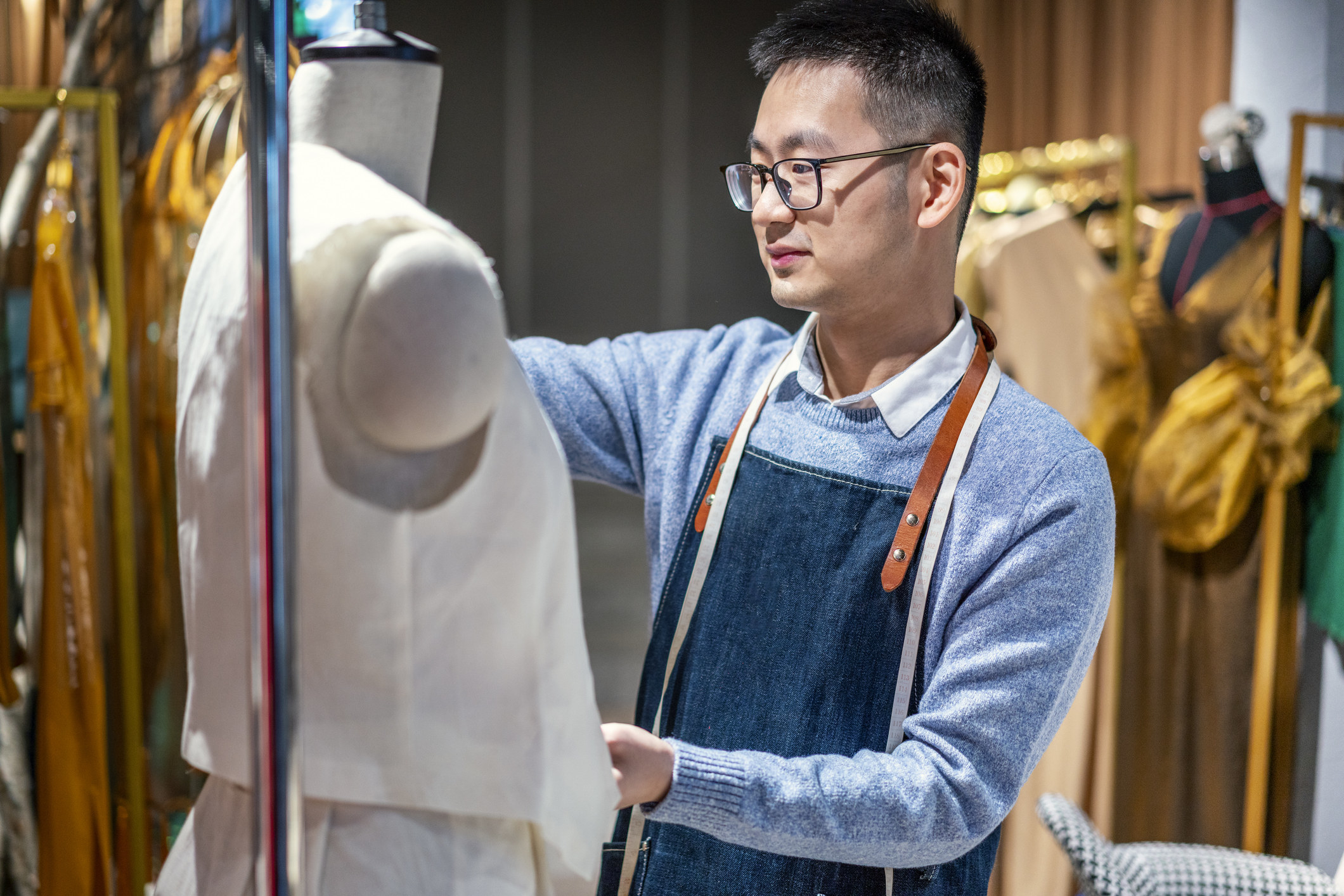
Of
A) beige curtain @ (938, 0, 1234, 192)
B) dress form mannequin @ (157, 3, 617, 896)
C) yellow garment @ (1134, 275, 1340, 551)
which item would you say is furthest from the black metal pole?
beige curtain @ (938, 0, 1234, 192)

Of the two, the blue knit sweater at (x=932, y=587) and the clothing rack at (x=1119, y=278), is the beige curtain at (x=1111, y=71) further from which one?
A: the blue knit sweater at (x=932, y=587)

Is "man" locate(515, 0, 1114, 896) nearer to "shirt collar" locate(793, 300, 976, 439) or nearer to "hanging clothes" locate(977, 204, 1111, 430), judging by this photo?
"shirt collar" locate(793, 300, 976, 439)

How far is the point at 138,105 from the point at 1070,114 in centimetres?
222

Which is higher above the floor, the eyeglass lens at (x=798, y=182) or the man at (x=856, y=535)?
the eyeglass lens at (x=798, y=182)

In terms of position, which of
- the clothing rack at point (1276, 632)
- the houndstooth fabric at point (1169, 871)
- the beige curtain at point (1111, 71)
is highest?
the beige curtain at point (1111, 71)

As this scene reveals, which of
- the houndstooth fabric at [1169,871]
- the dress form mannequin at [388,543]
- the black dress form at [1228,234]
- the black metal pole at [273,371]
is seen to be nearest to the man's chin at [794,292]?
the dress form mannequin at [388,543]

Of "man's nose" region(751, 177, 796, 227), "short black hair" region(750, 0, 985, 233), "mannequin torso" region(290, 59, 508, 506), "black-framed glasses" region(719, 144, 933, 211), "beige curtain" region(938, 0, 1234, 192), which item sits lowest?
"mannequin torso" region(290, 59, 508, 506)

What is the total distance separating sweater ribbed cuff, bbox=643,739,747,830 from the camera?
27.8 inches

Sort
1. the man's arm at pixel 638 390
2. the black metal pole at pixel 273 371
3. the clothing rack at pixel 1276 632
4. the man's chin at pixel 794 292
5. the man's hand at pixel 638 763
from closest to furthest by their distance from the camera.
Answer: the black metal pole at pixel 273 371
the man's hand at pixel 638 763
the man's chin at pixel 794 292
the man's arm at pixel 638 390
the clothing rack at pixel 1276 632

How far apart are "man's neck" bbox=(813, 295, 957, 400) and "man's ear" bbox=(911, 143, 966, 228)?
8 centimetres

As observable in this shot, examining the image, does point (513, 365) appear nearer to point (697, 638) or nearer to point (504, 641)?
point (504, 641)

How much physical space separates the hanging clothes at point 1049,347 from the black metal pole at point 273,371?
1.72 metres

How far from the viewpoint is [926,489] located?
0.81 metres

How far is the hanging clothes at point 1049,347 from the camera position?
2043 mm
